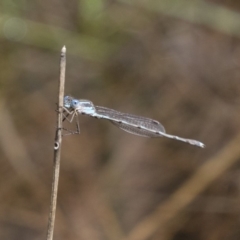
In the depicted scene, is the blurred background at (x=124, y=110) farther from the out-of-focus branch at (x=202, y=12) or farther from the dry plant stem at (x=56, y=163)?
the dry plant stem at (x=56, y=163)

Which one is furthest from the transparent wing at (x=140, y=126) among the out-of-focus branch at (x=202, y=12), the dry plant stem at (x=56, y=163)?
the out-of-focus branch at (x=202, y=12)

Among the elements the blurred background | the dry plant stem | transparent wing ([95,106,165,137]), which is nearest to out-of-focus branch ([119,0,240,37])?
the blurred background

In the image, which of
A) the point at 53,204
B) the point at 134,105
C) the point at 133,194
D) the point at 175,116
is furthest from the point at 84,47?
the point at 53,204

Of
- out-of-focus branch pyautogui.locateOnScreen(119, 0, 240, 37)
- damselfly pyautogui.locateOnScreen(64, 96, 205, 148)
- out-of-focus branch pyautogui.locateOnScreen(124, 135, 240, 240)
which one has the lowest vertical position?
damselfly pyautogui.locateOnScreen(64, 96, 205, 148)

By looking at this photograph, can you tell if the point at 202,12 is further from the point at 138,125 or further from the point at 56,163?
the point at 56,163

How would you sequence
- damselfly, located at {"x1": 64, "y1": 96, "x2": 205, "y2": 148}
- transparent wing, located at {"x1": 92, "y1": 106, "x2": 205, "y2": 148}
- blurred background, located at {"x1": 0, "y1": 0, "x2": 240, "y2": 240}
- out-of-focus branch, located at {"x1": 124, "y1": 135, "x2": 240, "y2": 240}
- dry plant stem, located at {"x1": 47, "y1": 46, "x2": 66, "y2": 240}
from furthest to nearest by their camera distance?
blurred background, located at {"x1": 0, "y1": 0, "x2": 240, "y2": 240}, out-of-focus branch, located at {"x1": 124, "y1": 135, "x2": 240, "y2": 240}, transparent wing, located at {"x1": 92, "y1": 106, "x2": 205, "y2": 148}, damselfly, located at {"x1": 64, "y1": 96, "x2": 205, "y2": 148}, dry plant stem, located at {"x1": 47, "y1": 46, "x2": 66, "y2": 240}

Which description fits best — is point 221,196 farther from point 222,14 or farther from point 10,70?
point 10,70

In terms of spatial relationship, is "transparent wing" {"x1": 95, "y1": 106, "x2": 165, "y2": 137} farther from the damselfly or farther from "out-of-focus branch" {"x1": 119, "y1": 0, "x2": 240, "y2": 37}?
"out-of-focus branch" {"x1": 119, "y1": 0, "x2": 240, "y2": 37}

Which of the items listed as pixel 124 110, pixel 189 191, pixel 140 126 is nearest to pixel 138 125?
pixel 140 126
